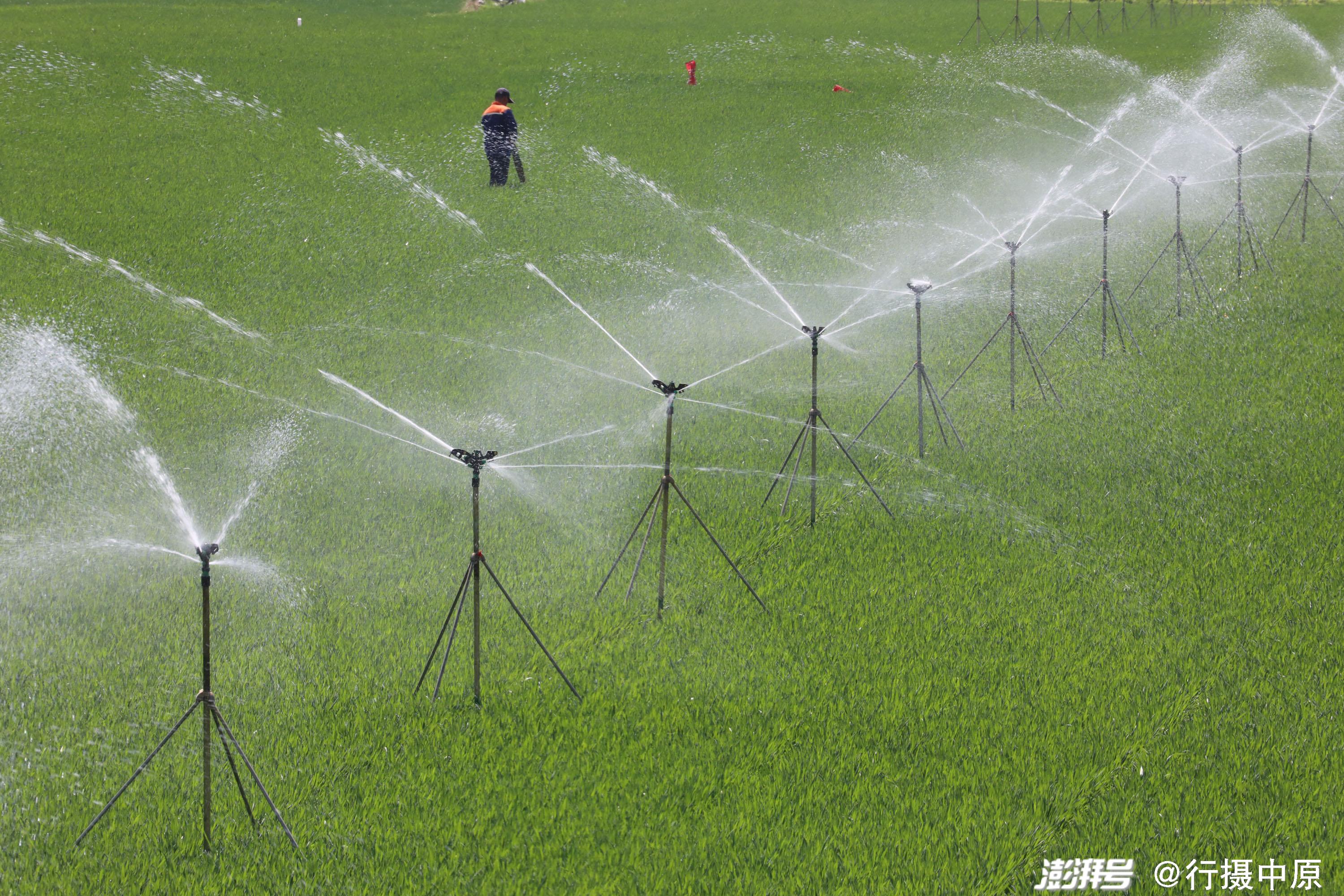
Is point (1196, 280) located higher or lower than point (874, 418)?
higher

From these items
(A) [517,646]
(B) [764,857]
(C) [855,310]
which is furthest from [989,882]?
(C) [855,310]

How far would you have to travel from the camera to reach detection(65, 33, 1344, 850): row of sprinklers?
741cm

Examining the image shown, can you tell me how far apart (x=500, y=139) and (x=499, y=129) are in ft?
1.37

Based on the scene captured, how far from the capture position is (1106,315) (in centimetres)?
1698

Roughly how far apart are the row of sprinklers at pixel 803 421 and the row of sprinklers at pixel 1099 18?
1199 centimetres

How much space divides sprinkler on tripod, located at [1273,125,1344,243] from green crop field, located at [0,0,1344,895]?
32 cm

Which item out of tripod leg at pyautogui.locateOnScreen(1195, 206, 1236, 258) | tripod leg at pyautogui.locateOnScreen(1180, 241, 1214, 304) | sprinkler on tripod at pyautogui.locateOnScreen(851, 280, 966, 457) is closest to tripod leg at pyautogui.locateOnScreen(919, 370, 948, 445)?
sprinkler on tripod at pyautogui.locateOnScreen(851, 280, 966, 457)

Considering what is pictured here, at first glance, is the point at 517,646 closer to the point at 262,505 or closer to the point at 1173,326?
the point at 262,505

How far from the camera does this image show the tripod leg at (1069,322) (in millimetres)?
16297

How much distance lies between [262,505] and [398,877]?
6.18 meters

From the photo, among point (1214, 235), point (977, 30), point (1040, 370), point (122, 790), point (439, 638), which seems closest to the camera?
point (122, 790)

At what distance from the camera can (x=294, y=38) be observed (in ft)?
120

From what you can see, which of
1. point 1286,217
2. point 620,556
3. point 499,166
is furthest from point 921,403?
point 499,166

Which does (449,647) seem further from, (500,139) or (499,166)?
(499,166)
